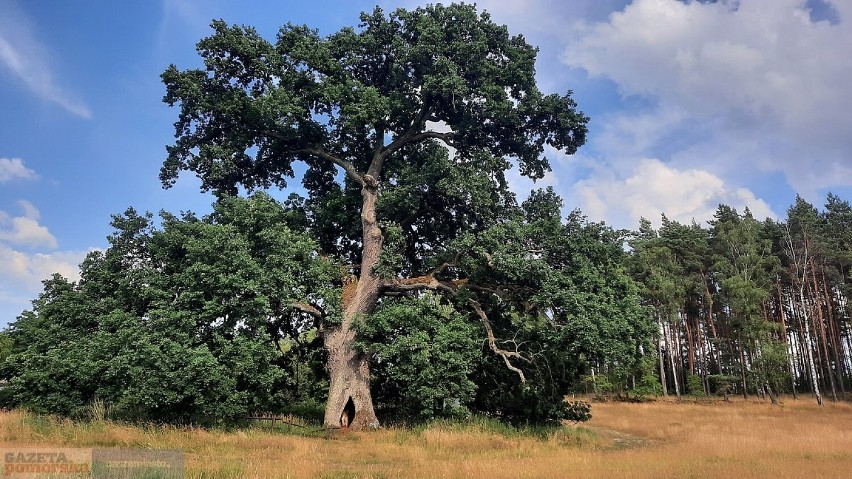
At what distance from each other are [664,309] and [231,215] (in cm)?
4359

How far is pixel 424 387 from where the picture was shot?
17453mm

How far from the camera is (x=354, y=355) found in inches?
809

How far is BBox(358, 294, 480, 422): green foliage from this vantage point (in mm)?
17734

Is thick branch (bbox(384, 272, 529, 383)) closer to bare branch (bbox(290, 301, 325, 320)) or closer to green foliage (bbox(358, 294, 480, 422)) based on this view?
green foliage (bbox(358, 294, 480, 422))

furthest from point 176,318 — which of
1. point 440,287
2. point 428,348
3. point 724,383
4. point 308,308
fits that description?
point 724,383

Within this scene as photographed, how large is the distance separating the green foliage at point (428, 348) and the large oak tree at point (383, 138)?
1.31m

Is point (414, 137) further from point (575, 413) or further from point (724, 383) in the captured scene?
point (724, 383)

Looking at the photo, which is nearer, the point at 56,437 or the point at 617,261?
the point at 56,437

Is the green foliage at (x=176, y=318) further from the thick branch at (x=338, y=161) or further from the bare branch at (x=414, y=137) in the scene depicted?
the bare branch at (x=414, y=137)

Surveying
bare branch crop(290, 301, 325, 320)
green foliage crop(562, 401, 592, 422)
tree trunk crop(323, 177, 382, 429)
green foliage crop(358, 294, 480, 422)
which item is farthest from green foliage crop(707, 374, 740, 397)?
bare branch crop(290, 301, 325, 320)

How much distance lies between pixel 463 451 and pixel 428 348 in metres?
4.18

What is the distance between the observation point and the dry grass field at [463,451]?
10625 mm

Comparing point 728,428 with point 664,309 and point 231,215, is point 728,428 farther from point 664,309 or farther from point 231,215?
point 664,309

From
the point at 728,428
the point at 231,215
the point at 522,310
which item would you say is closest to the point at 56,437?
the point at 231,215
